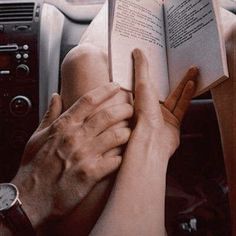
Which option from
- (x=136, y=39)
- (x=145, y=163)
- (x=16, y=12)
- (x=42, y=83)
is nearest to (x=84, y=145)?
(x=145, y=163)

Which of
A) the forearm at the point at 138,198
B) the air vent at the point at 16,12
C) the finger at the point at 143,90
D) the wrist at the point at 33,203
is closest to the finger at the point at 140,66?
the finger at the point at 143,90

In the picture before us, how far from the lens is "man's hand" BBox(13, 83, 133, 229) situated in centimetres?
79

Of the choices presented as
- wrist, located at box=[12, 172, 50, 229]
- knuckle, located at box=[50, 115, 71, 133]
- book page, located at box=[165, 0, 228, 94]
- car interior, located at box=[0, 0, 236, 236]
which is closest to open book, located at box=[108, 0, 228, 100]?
book page, located at box=[165, 0, 228, 94]

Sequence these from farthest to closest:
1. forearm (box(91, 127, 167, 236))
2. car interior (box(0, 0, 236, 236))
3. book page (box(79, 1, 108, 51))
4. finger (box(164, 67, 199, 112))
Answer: car interior (box(0, 0, 236, 236)) → book page (box(79, 1, 108, 51)) → finger (box(164, 67, 199, 112)) → forearm (box(91, 127, 167, 236))

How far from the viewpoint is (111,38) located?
806 mm

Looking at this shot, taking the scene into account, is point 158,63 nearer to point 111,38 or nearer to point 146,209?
point 111,38

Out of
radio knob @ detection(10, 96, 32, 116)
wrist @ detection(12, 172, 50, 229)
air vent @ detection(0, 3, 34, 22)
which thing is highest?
air vent @ detection(0, 3, 34, 22)

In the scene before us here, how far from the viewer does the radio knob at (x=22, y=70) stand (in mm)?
1211

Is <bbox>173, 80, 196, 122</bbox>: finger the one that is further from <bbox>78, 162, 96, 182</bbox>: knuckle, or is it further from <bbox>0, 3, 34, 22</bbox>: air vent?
<bbox>0, 3, 34, 22</bbox>: air vent

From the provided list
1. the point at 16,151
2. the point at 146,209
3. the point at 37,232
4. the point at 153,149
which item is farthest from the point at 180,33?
the point at 16,151

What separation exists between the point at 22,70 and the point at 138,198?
60cm

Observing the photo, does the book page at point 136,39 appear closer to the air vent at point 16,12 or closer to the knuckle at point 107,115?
the knuckle at point 107,115

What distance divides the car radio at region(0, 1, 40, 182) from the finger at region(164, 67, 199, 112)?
1.58ft

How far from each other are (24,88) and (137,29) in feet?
1.63
